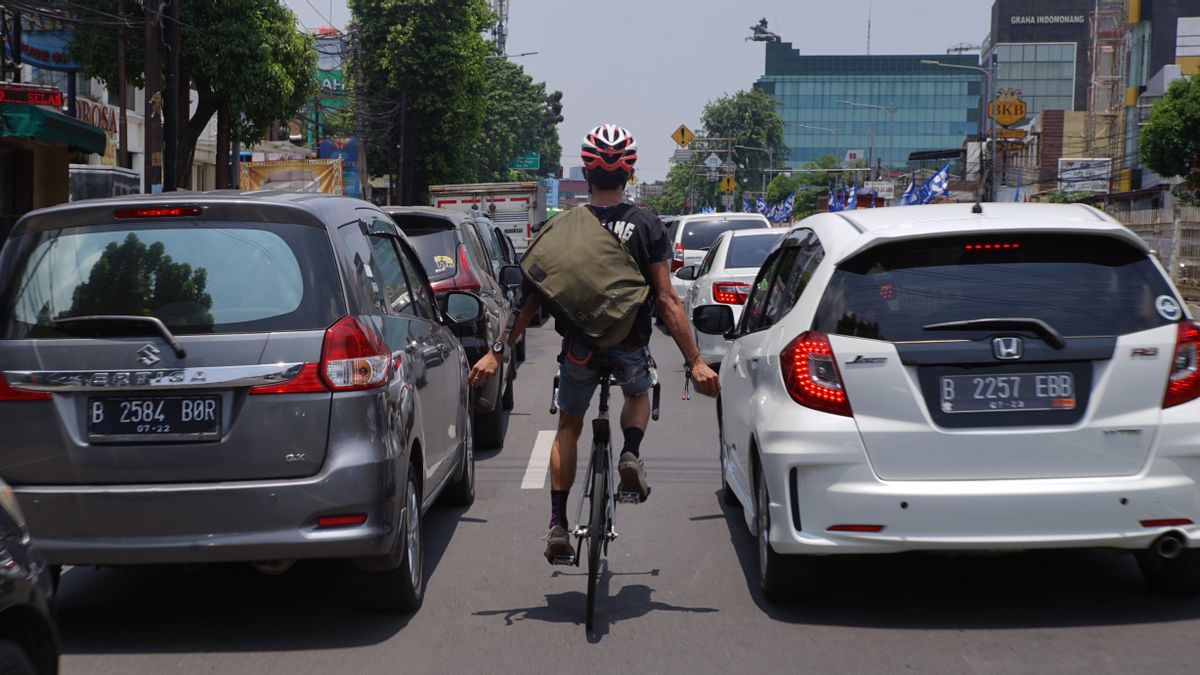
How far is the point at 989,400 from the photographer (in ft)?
17.1

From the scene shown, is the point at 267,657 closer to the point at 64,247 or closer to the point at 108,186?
the point at 64,247

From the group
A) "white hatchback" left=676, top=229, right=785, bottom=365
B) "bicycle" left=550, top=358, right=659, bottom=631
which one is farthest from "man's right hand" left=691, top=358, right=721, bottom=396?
"white hatchback" left=676, top=229, right=785, bottom=365

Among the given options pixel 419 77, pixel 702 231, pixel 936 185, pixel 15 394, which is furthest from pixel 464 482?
pixel 419 77

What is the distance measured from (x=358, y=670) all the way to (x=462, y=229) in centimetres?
705

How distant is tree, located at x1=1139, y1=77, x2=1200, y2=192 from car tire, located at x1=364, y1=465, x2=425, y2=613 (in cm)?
4867

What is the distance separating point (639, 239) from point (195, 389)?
6.00ft

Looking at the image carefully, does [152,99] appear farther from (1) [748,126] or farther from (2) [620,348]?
(1) [748,126]

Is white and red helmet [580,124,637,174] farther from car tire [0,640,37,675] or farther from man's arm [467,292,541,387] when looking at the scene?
car tire [0,640,37,675]

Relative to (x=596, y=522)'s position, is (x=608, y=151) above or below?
above

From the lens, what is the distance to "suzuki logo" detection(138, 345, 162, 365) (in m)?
5.02

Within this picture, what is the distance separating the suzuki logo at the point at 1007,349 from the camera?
17.1 feet

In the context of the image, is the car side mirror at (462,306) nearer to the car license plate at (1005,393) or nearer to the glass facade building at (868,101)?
the car license plate at (1005,393)

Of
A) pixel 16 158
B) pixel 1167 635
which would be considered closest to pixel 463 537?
pixel 1167 635

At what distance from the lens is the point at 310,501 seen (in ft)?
16.6
